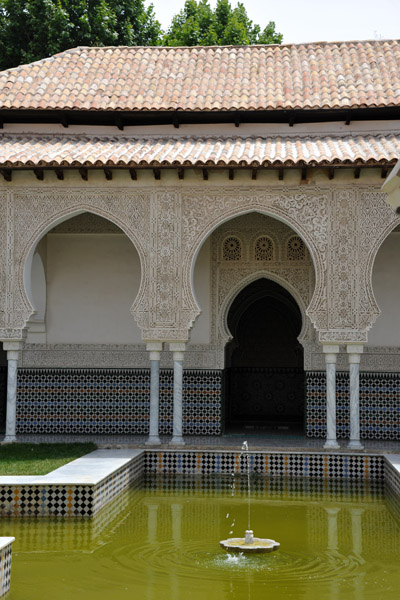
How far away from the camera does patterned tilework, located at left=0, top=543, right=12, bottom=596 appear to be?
4949mm

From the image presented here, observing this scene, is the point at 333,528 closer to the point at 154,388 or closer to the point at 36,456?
the point at 36,456

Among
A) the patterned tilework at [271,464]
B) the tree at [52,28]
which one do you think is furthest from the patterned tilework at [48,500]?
the tree at [52,28]

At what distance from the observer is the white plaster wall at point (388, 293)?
11766 mm

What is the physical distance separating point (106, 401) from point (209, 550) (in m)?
6.02

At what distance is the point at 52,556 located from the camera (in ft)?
19.5

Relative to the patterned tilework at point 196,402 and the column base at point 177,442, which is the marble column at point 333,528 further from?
the patterned tilework at point 196,402

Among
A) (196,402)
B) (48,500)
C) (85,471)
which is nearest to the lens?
Result: (48,500)

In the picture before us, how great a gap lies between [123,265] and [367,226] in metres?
3.62

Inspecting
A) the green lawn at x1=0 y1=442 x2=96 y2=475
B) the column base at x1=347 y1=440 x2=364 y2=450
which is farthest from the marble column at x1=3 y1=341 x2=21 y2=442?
the column base at x1=347 y1=440 x2=364 y2=450

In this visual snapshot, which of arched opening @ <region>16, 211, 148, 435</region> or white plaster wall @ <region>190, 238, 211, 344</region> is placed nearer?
white plaster wall @ <region>190, 238, 211, 344</region>

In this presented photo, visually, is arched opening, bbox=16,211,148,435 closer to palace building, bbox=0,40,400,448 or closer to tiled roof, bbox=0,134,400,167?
palace building, bbox=0,40,400,448

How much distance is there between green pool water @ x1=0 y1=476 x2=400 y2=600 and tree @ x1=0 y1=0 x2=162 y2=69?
15.2 meters

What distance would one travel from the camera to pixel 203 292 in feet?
39.0

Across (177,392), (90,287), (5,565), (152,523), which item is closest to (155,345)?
(177,392)
